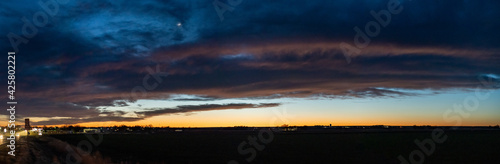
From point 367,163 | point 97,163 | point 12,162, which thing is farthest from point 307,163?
point 12,162

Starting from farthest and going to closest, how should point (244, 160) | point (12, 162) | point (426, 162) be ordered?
point (244, 160) → point (426, 162) → point (12, 162)

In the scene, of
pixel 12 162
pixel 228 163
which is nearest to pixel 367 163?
pixel 228 163

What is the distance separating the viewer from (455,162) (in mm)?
44844

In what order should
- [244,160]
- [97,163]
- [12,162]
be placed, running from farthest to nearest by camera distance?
[244,160] < [97,163] < [12,162]

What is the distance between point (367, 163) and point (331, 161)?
3.97 metres

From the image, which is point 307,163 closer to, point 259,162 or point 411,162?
point 259,162

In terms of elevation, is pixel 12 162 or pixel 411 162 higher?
pixel 12 162

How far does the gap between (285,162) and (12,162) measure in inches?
1015

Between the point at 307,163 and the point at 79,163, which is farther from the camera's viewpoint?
the point at 307,163

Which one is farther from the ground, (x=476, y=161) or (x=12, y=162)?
(x=12, y=162)

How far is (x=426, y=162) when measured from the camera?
145ft

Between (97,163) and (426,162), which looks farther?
(426,162)

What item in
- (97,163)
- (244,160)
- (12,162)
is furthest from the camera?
(244,160)

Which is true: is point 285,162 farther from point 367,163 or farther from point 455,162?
point 455,162
